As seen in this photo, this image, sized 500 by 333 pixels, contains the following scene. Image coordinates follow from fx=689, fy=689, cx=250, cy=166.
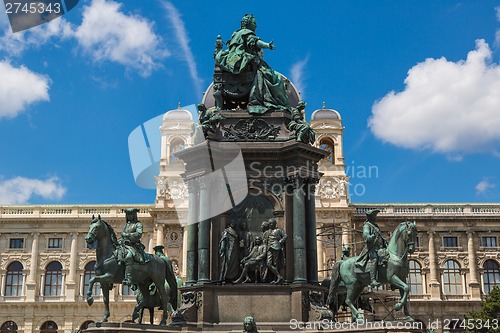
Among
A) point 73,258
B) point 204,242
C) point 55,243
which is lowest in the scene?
point 204,242

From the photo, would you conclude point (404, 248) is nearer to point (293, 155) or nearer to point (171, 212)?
point (293, 155)

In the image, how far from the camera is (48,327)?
213 ft

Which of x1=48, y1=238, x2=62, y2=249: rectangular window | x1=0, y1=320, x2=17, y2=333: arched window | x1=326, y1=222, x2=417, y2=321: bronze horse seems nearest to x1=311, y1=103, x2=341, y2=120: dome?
x1=48, y1=238, x2=62, y2=249: rectangular window

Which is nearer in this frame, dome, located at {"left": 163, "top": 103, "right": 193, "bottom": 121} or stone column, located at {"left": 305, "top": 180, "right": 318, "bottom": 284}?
stone column, located at {"left": 305, "top": 180, "right": 318, "bottom": 284}

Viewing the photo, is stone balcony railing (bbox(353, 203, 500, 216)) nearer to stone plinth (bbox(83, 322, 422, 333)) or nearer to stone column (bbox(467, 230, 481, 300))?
stone column (bbox(467, 230, 481, 300))

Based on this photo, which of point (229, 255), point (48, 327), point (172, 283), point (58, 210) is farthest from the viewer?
point (58, 210)

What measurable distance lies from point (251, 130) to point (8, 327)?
182 feet

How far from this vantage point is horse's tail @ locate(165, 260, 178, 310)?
1705cm

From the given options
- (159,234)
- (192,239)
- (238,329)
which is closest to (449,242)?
(159,234)

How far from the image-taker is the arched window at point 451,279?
6625 centimetres

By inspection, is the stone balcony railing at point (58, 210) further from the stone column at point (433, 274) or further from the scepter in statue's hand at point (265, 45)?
the scepter in statue's hand at point (265, 45)

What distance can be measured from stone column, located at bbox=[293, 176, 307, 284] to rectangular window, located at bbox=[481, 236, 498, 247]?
54.9 m

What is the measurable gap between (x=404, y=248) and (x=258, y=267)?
342 cm

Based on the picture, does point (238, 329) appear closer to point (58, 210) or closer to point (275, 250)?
point (275, 250)
